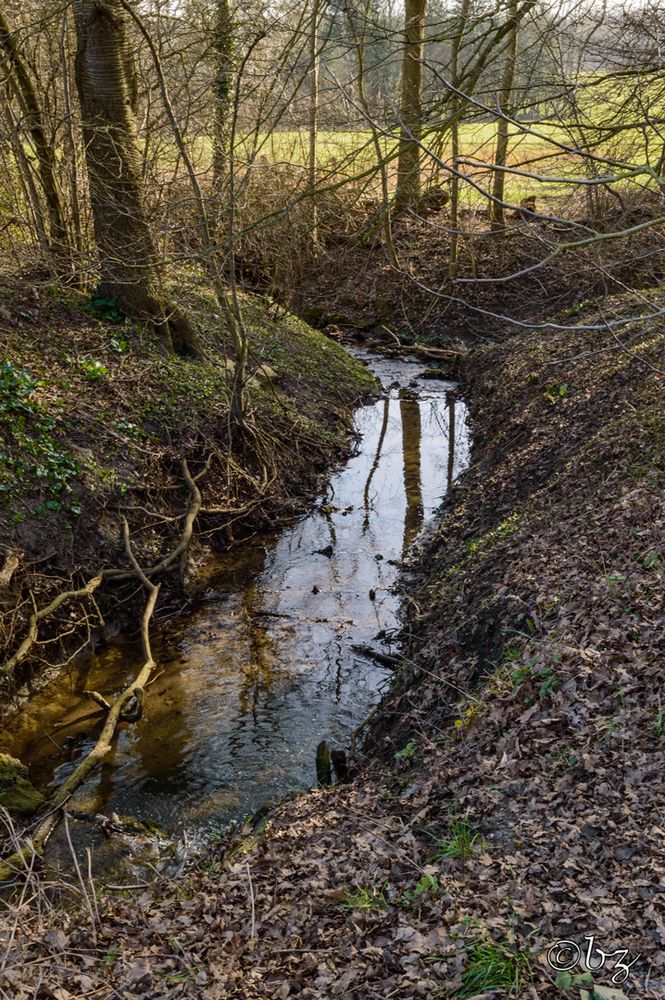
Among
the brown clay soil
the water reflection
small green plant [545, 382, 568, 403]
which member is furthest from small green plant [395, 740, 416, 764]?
small green plant [545, 382, 568, 403]

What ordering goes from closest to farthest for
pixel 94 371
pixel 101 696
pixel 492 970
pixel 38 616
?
1. pixel 492 970
2. pixel 101 696
3. pixel 38 616
4. pixel 94 371

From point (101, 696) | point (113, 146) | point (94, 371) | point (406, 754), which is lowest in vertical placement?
point (101, 696)

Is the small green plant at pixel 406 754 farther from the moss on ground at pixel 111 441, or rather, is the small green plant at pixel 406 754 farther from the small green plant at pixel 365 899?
the moss on ground at pixel 111 441

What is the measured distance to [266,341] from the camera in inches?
599

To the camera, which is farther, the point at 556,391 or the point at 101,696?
the point at 556,391

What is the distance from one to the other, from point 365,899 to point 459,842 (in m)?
0.65

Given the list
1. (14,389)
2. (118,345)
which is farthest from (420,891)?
A: (118,345)

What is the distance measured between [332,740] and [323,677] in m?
1.00

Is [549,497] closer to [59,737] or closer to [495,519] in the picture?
[495,519]

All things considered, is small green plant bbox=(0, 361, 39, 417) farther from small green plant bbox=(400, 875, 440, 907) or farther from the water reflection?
small green plant bbox=(400, 875, 440, 907)

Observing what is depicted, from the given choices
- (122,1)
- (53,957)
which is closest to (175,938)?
(53,957)

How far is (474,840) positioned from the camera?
4570mm

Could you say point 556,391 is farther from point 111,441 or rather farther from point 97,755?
point 97,755

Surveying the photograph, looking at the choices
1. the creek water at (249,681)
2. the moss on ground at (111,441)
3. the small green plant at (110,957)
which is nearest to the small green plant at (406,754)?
the creek water at (249,681)
